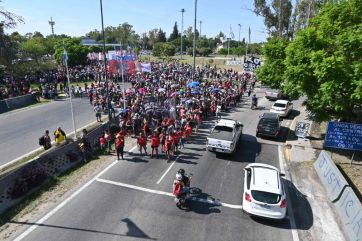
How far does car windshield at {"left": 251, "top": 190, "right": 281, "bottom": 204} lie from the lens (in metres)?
11.9

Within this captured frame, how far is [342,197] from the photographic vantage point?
12.9 meters

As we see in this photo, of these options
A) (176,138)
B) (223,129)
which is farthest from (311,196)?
(176,138)

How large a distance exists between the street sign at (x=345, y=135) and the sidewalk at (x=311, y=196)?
169cm

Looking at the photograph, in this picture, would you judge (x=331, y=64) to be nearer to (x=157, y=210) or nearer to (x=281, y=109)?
(x=157, y=210)

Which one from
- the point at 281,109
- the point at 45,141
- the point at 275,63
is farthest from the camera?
the point at 281,109

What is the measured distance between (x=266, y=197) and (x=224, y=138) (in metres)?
6.74

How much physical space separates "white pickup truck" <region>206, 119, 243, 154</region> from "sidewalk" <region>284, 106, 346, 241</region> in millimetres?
3392

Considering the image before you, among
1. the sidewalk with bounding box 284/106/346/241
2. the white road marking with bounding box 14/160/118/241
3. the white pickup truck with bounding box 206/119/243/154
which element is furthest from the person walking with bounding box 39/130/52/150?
the sidewalk with bounding box 284/106/346/241

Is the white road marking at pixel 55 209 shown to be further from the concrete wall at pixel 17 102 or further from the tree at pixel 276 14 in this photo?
the tree at pixel 276 14

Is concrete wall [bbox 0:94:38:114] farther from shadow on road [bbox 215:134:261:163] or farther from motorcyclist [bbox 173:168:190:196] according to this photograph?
motorcyclist [bbox 173:168:190:196]

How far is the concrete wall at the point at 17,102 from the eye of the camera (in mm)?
30000

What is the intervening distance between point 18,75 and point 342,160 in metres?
38.7

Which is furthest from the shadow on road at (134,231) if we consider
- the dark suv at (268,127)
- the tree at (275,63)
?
the tree at (275,63)

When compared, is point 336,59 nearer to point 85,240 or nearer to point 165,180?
point 165,180
